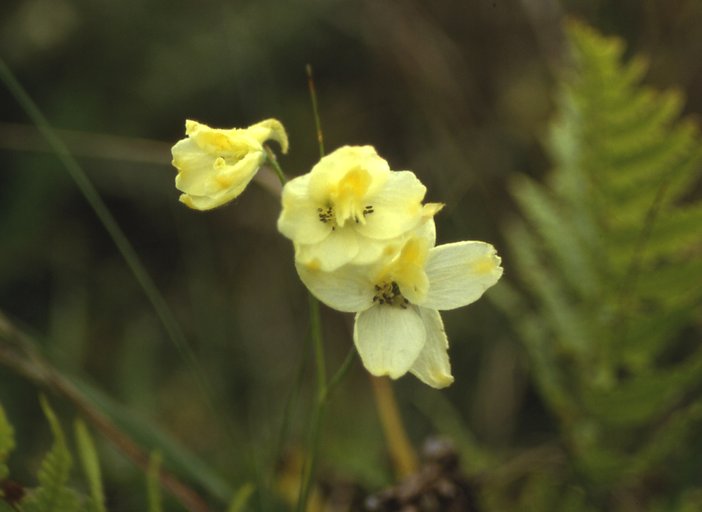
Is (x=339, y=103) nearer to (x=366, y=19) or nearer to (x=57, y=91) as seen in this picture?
(x=366, y=19)

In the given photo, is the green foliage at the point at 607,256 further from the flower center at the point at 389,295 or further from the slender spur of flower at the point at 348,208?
the slender spur of flower at the point at 348,208

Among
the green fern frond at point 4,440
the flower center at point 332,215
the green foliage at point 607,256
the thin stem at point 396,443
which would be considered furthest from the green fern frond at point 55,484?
the green foliage at point 607,256

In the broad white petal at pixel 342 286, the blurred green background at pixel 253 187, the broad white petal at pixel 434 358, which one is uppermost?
the blurred green background at pixel 253 187

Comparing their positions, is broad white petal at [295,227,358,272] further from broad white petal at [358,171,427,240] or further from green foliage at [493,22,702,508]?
green foliage at [493,22,702,508]

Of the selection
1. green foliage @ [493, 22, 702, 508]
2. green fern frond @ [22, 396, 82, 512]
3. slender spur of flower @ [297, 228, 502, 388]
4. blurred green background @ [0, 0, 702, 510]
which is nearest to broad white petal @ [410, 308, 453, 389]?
slender spur of flower @ [297, 228, 502, 388]

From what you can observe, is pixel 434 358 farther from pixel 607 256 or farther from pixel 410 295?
pixel 607 256

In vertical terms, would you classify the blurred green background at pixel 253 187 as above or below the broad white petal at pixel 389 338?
above

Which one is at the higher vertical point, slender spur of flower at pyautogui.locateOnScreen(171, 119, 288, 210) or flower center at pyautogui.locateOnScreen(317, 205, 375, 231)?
slender spur of flower at pyautogui.locateOnScreen(171, 119, 288, 210)

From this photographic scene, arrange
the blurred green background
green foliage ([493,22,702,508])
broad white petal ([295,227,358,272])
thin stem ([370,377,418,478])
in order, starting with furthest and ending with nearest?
the blurred green background, thin stem ([370,377,418,478]), green foliage ([493,22,702,508]), broad white petal ([295,227,358,272])

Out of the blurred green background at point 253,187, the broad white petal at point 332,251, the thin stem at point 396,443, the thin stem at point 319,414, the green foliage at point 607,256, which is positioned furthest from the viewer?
the blurred green background at point 253,187
